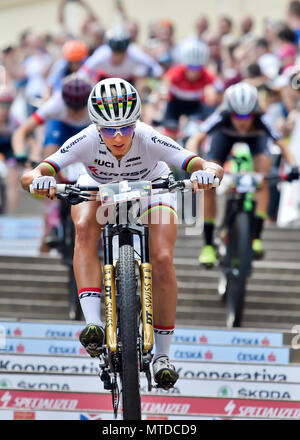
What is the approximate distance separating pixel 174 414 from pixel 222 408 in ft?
1.08

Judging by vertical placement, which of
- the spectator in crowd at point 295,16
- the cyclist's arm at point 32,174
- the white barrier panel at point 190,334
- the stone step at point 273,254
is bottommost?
the white barrier panel at point 190,334

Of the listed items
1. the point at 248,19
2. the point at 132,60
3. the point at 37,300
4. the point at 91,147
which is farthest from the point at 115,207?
the point at 248,19

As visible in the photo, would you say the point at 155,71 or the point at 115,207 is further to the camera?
the point at 155,71

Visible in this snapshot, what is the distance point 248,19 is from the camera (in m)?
16.2

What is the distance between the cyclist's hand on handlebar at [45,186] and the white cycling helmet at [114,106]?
0.51m

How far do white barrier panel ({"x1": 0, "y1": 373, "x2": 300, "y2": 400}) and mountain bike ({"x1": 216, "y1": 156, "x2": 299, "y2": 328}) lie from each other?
7.40ft

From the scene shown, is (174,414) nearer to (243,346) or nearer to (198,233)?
(243,346)

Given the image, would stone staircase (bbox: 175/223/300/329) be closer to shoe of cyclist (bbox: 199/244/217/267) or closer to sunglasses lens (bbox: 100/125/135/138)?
shoe of cyclist (bbox: 199/244/217/267)

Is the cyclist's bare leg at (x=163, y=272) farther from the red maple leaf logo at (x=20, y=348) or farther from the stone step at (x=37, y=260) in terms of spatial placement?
the stone step at (x=37, y=260)

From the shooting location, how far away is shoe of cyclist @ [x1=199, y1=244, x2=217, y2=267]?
974 centimetres

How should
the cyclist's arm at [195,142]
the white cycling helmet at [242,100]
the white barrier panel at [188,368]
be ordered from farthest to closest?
the white cycling helmet at [242,100]
the cyclist's arm at [195,142]
the white barrier panel at [188,368]

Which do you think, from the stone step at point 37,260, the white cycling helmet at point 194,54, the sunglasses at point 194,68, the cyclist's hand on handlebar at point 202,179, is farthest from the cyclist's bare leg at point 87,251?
the sunglasses at point 194,68

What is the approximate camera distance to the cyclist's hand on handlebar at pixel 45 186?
19.1 ft
